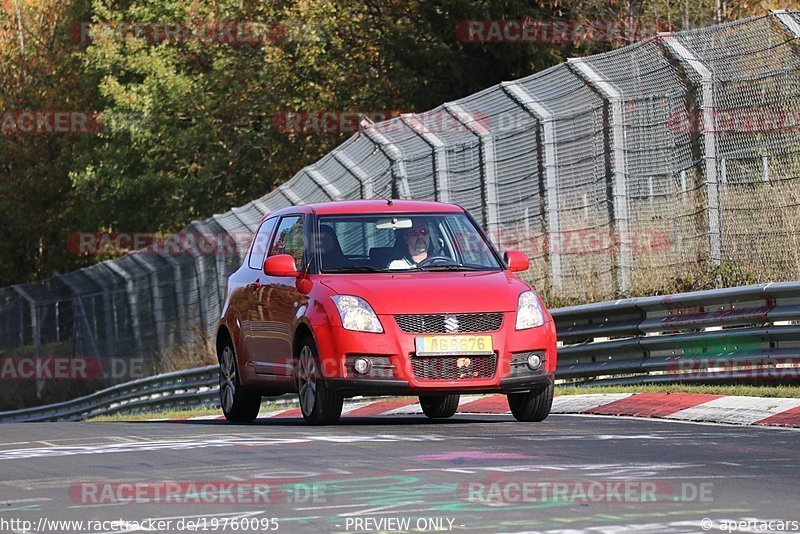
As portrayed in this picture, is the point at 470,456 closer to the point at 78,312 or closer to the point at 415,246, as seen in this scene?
the point at 415,246

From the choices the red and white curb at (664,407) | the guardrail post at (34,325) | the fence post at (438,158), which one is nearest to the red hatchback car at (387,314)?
the red and white curb at (664,407)

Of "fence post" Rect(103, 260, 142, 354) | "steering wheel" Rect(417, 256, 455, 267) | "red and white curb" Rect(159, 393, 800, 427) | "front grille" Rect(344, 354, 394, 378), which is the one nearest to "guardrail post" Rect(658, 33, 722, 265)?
"red and white curb" Rect(159, 393, 800, 427)

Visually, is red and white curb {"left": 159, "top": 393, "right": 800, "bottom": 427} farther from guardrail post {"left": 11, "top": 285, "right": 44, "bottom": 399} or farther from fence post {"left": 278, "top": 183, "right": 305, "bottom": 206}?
guardrail post {"left": 11, "top": 285, "right": 44, "bottom": 399}

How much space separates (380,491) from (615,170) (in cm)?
1021

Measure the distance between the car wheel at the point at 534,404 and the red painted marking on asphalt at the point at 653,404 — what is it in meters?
0.89

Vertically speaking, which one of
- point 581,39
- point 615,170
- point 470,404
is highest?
point 581,39

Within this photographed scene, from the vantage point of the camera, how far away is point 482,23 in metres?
37.2

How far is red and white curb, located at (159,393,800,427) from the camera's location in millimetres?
12836

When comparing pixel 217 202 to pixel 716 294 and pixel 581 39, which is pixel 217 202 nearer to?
pixel 581 39

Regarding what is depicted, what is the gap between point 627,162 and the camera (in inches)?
717

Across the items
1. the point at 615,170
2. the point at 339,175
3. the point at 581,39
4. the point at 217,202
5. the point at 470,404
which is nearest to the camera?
the point at 470,404

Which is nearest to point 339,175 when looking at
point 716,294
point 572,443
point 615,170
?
point 615,170

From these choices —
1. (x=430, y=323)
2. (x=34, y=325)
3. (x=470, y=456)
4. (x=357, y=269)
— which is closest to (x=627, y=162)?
(x=357, y=269)

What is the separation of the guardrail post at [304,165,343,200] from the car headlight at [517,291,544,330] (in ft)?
34.5
